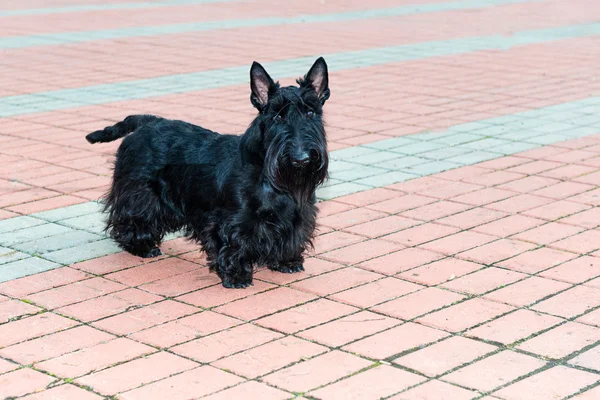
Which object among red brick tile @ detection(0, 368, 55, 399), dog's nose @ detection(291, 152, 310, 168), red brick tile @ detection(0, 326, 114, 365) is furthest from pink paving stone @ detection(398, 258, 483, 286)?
red brick tile @ detection(0, 368, 55, 399)

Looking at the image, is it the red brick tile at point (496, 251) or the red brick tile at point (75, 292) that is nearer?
the red brick tile at point (75, 292)

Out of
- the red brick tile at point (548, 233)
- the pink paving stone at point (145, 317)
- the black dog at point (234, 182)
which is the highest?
the black dog at point (234, 182)

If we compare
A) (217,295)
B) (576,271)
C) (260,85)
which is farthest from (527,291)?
(260,85)

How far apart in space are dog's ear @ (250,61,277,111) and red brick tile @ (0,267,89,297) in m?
1.43

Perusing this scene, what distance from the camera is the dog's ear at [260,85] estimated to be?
4727 millimetres

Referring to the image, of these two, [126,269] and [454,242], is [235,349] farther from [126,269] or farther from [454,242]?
[454,242]

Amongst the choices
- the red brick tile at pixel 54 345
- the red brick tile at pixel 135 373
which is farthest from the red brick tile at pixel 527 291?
the red brick tile at pixel 54 345

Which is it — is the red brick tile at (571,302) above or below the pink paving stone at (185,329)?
above

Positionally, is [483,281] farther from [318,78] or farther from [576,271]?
[318,78]

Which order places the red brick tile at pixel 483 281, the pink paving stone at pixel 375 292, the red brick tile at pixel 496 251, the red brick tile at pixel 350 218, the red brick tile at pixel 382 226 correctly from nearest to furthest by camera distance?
the pink paving stone at pixel 375 292
the red brick tile at pixel 483 281
the red brick tile at pixel 496 251
the red brick tile at pixel 382 226
the red brick tile at pixel 350 218

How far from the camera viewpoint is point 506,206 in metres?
6.52

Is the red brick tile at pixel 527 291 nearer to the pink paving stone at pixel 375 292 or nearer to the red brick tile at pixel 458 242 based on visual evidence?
the pink paving stone at pixel 375 292

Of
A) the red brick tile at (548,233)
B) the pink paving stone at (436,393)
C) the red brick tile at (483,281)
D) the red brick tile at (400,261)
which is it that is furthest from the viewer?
the red brick tile at (548,233)

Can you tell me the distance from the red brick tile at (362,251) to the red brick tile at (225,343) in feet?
3.74
